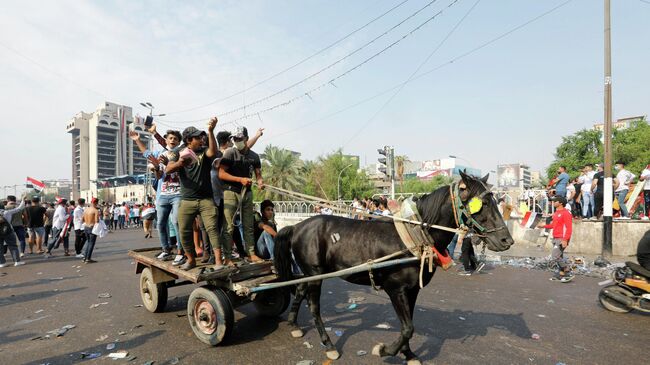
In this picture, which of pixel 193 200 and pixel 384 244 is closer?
pixel 384 244

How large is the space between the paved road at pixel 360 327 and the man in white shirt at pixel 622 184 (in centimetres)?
624

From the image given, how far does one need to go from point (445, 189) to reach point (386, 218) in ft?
2.60

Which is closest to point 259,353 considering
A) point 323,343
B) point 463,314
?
point 323,343

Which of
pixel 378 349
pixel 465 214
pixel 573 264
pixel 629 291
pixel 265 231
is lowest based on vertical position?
pixel 573 264

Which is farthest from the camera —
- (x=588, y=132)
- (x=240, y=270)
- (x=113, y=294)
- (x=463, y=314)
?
(x=588, y=132)

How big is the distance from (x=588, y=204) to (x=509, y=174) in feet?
384

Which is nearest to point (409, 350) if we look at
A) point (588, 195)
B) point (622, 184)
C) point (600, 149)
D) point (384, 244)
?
point (384, 244)

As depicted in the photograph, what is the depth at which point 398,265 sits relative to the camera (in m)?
3.80

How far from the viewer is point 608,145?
10383 millimetres

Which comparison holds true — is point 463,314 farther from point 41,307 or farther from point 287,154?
point 287,154

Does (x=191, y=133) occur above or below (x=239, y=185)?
above

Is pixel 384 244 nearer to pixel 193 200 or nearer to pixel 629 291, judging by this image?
pixel 193 200

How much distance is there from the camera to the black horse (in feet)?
11.9

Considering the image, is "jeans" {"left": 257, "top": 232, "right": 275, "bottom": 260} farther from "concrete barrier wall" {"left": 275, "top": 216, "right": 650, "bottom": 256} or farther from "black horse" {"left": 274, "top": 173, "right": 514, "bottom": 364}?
"concrete barrier wall" {"left": 275, "top": 216, "right": 650, "bottom": 256}
